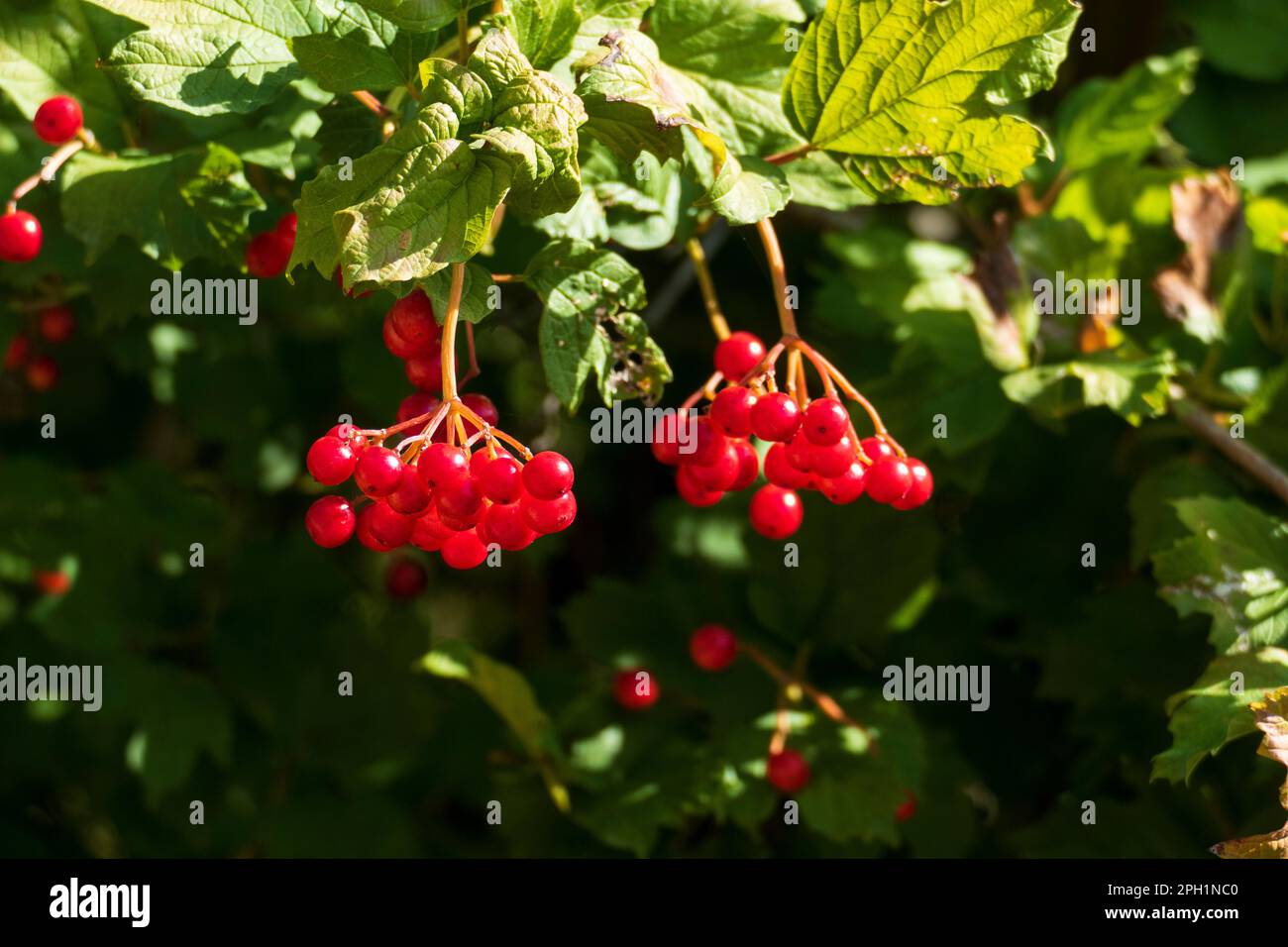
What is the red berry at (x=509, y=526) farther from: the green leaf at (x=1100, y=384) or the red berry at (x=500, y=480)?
the green leaf at (x=1100, y=384)

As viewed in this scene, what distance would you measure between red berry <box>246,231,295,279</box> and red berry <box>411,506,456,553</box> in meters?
0.48

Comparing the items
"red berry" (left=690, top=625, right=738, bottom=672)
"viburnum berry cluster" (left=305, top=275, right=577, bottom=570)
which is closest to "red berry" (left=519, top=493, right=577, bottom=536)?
"viburnum berry cluster" (left=305, top=275, right=577, bottom=570)

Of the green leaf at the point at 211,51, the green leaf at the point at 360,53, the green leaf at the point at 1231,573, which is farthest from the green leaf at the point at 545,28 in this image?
the green leaf at the point at 1231,573

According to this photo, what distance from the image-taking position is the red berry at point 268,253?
59.0 inches

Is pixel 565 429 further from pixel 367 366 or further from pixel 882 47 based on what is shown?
pixel 882 47

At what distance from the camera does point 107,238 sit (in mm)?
1455

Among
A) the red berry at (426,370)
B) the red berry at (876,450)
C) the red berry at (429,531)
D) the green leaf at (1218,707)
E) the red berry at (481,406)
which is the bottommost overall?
the green leaf at (1218,707)

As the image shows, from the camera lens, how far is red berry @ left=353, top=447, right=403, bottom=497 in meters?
1.14

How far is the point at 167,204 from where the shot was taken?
147cm

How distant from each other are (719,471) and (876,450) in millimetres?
178

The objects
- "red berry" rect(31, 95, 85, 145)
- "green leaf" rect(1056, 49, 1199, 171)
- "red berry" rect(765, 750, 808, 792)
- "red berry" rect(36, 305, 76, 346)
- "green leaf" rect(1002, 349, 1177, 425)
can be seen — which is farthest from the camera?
"red berry" rect(36, 305, 76, 346)

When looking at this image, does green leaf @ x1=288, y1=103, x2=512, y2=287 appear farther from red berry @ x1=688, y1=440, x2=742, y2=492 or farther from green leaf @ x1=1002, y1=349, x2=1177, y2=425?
green leaf @ x1=1002, y1=349, x2=1177, y2=425

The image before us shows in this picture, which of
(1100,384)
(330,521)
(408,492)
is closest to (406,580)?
(330,521)

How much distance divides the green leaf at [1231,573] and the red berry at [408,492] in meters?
0.95
